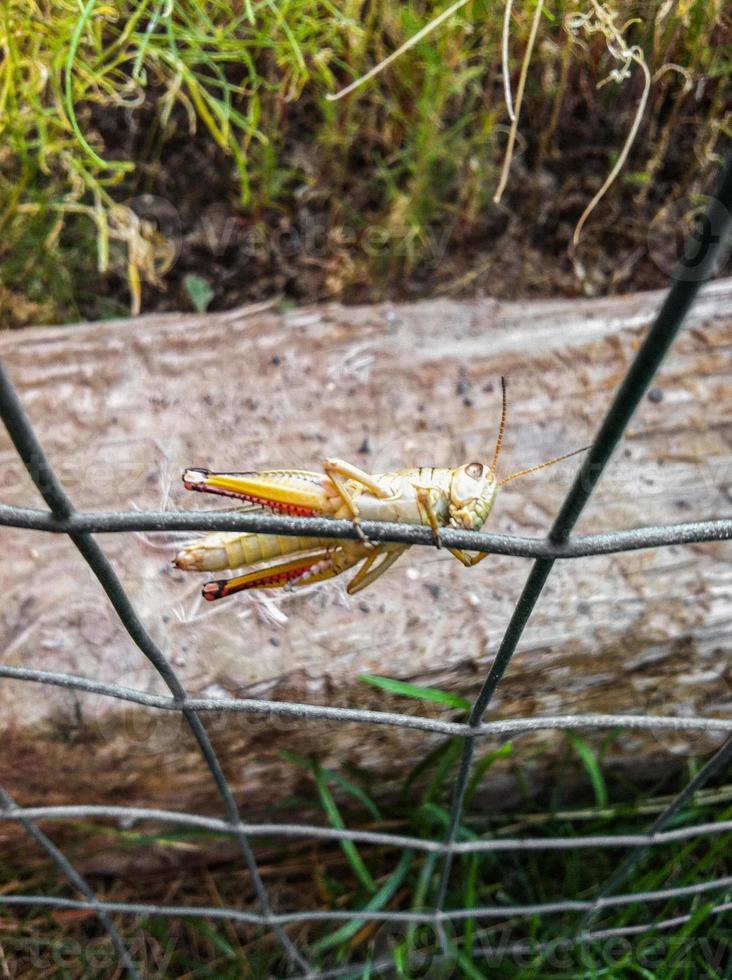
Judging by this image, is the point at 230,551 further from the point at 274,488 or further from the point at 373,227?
the point at 373,227

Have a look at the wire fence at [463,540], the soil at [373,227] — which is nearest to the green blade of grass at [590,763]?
the wire fence at [463,540]

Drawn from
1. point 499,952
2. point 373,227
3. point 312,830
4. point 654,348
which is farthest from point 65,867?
point 373,227

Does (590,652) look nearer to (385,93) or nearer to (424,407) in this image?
(424,407)

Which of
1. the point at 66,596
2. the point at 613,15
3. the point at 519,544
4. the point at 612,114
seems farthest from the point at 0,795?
the point at 612,114

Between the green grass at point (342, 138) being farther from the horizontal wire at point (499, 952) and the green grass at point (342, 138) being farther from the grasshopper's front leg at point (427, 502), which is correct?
the horizontal wire at point (499, 952)

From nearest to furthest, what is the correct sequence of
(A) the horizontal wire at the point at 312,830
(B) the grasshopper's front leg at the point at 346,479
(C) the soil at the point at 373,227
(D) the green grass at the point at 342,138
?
(B) the grasshopper's front leg at the point at 346,479 → (A) the horizontal wire at the point at 312,830 → (D) the green grass at the point at 342,138 → (C) the soil at the point at 373,227

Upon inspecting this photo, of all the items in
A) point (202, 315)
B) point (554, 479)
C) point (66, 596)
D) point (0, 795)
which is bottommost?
point (0, 795)

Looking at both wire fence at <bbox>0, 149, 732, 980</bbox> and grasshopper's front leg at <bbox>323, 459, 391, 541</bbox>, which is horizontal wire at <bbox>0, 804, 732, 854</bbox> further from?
grasshopper's front leg at <bbox>323, 459, 391, 541</bbox>
